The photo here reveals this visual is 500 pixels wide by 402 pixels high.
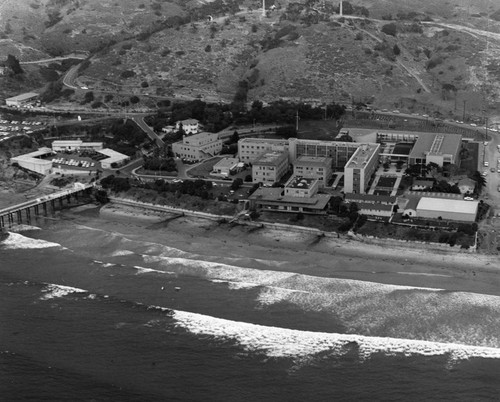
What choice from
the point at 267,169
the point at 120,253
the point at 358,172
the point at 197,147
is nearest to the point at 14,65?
the point at 197,147

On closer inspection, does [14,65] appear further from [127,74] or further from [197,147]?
[197,147]

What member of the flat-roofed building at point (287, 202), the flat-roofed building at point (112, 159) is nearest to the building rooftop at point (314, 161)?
the flat-roofed building at point (287, 202)

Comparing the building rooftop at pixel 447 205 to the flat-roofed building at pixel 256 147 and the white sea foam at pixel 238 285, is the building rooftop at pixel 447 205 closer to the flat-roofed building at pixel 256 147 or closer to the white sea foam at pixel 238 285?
the white sea foam at pixel 238 285

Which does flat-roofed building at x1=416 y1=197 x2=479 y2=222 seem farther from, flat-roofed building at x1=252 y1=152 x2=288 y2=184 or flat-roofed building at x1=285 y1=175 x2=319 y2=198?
flat-roofed building at x1=252 y1=152 x2=288 y2=184

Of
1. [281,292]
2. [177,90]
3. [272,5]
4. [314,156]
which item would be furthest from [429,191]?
[272,5]

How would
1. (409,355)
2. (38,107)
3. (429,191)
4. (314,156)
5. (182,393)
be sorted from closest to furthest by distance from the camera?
(182,393), (409,355), (429,191), (314,156), (38,107)

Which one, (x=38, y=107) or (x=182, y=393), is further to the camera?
(x=38, y=107)

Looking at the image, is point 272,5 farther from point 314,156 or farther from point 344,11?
point 314,156

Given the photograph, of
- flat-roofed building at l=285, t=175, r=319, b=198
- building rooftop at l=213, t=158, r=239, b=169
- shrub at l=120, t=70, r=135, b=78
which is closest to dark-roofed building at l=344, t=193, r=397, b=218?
flat-roofed building at l=285, t=175, r=319, b=198
